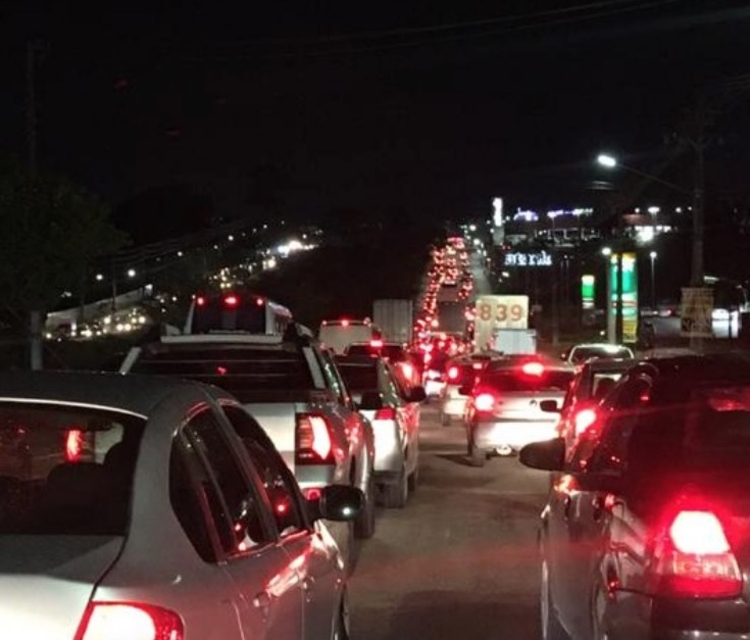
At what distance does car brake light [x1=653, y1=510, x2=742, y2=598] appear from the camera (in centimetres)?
493

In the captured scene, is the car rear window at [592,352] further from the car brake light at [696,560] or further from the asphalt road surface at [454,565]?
the car brake light at [696,560]

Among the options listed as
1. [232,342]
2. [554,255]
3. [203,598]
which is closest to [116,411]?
[203,598]

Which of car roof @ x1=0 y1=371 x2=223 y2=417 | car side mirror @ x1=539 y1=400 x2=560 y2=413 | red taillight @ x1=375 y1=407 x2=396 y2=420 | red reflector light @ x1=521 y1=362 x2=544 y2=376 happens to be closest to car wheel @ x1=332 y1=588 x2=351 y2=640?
car roof @ x1=0 y1=371 x2=223 y2=417

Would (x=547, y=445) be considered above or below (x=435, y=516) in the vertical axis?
above

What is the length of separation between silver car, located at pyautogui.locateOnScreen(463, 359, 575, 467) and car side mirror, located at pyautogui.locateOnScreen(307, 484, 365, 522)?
542 inches

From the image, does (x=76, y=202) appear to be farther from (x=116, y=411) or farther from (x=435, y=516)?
(x=116, y=411)

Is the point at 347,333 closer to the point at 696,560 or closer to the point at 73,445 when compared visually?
the point at 73,445

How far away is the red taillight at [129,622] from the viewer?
3291mm

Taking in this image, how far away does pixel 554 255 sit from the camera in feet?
362

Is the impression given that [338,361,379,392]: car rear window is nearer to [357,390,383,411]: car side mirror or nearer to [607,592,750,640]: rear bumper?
[357,390,383,411]: car side mirror

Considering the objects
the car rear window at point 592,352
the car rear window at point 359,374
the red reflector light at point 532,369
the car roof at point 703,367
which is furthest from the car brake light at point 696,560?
the car rear window at point 592,352

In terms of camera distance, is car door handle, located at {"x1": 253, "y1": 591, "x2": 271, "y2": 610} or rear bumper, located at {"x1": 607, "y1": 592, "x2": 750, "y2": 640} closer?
car door handle, located at {"x1": 253, "y1": 591, "x2": 271, "y2": 610}

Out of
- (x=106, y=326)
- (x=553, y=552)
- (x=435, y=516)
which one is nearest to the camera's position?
(x=553, y=552)

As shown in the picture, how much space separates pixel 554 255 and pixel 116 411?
10729 cm
